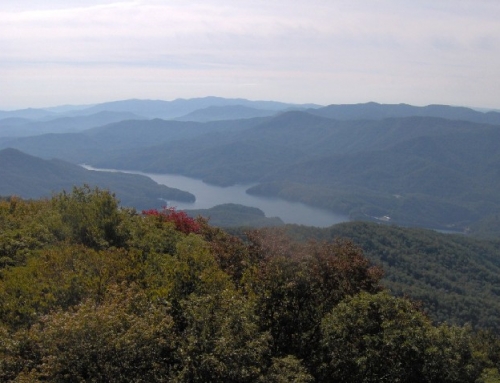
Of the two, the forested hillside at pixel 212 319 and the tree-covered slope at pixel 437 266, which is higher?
the forested hillside at pixel 212 319

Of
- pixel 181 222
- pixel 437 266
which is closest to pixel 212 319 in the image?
pixel 181 222

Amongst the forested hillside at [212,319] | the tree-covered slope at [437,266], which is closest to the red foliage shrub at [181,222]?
the forested hillside at [212,319]

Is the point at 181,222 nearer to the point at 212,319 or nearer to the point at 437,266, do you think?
the point at 212,319

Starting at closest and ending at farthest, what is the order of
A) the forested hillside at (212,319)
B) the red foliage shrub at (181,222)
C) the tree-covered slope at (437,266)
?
the forested hillside at (212,319) → the red foliage shrub at (181,222) → the tree-covered slope at (437,266)

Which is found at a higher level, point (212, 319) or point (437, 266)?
point (212, 319)

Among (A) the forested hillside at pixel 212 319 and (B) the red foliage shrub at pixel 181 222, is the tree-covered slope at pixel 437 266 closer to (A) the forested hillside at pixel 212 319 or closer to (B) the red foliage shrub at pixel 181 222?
(B) the red foliage shrub at pixel 181 222

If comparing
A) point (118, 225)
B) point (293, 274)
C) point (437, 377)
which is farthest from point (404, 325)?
point (118, 225)

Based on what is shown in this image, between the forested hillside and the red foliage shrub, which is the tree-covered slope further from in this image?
the forested hillside

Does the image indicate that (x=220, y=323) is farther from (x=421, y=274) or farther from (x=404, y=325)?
(x=421, y=274)
